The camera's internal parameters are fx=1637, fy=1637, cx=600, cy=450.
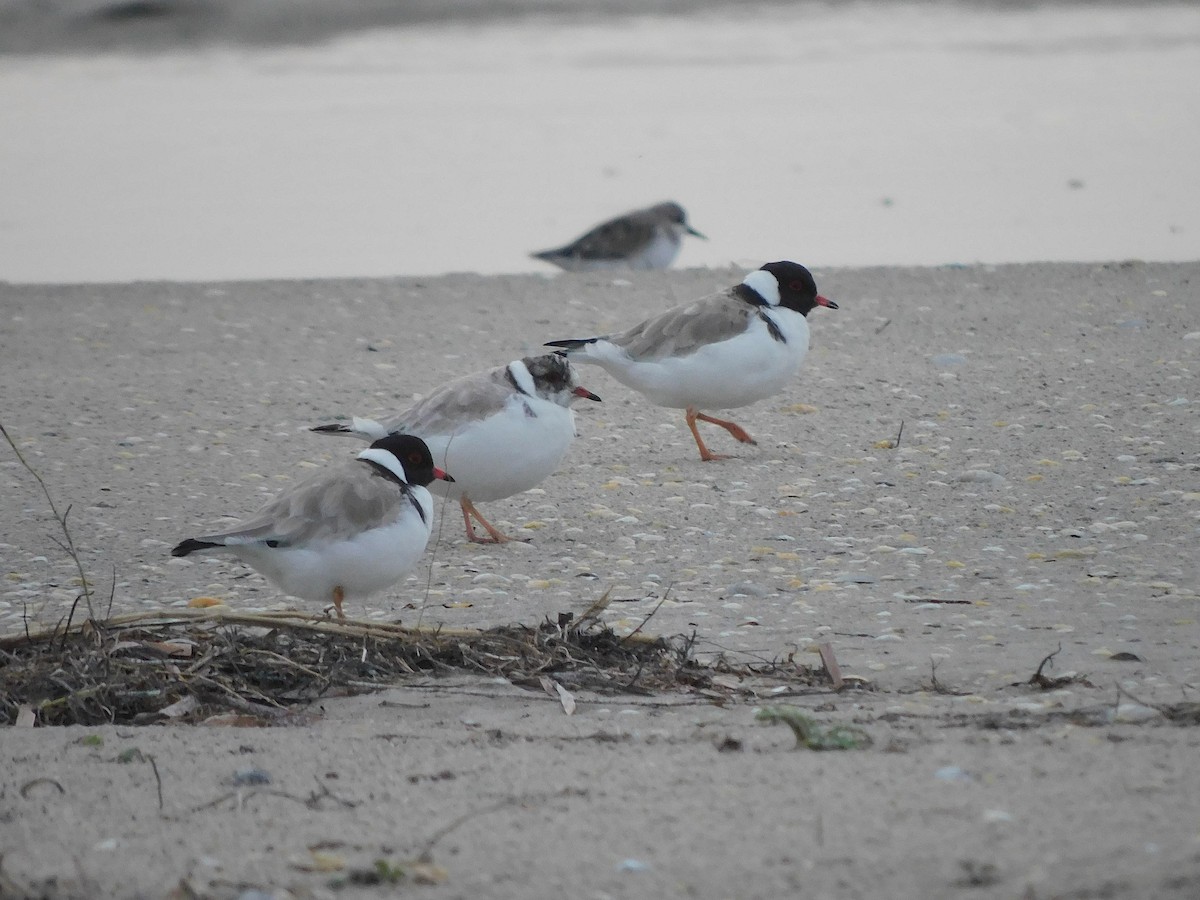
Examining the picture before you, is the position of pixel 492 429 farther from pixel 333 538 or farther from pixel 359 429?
pixel 333 538

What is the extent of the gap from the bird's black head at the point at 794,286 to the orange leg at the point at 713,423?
0.64 meters

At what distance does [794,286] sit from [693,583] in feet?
8.31

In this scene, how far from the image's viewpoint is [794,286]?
7750mm

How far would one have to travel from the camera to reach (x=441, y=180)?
575 inches

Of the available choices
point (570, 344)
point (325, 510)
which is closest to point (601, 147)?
point (570, 344)

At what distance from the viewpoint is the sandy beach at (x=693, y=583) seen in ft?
11.2

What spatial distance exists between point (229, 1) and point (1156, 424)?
18936 mm

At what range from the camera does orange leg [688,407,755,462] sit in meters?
7.23

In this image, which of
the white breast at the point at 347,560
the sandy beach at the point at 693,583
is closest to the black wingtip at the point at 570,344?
the sandy beach at the point at 693,583

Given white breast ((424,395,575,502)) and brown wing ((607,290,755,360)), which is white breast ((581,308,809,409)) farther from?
white breast ((424,395,575,502))

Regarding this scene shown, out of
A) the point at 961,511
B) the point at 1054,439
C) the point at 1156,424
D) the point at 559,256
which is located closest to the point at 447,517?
the point at 961,511

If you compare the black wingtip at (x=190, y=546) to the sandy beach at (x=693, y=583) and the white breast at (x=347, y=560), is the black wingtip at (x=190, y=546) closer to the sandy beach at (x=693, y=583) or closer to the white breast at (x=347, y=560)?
the white breast at (x=347, y=560)

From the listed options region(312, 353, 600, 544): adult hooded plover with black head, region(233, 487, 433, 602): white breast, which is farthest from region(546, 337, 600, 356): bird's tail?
region(233, 487, 433, 602): white breast

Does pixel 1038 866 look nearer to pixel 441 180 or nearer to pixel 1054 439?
pixel 1054 439
